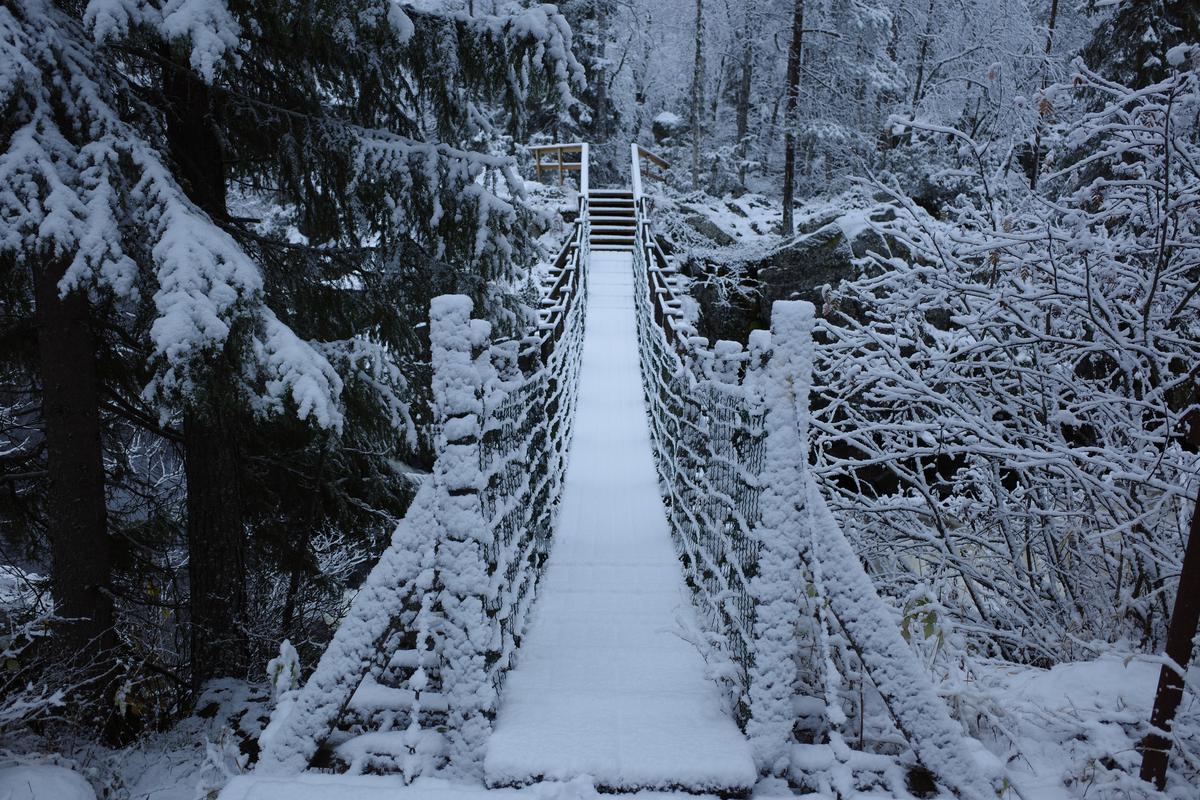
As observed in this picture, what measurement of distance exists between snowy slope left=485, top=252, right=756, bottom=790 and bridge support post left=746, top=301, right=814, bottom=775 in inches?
7.5

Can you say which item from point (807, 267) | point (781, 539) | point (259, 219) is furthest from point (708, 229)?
point (781, 539)

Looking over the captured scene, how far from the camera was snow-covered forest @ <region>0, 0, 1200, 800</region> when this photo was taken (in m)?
2.87

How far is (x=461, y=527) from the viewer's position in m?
3.01

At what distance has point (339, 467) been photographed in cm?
674

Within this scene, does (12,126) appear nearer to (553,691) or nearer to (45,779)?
(45,779)

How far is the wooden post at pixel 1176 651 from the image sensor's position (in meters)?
2.39

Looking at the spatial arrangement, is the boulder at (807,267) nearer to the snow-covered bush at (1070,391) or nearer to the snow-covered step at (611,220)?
the snow-covered step at (611,220)

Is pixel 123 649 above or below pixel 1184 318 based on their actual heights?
below

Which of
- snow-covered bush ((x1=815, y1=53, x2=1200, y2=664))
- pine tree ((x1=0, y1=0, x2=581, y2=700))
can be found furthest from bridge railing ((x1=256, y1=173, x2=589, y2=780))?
snow-covered bush ((x1=815, y1=53, x2=1200, y2=664))

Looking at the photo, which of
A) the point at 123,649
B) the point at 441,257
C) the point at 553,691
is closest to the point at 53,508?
the point at 123,649

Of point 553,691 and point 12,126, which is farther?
point 12,126

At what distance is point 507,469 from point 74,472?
11.0ft

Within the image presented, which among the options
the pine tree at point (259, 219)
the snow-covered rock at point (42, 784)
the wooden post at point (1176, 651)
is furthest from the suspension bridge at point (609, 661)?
the pine tree at point (259, 219)

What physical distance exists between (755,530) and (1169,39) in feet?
40.3
